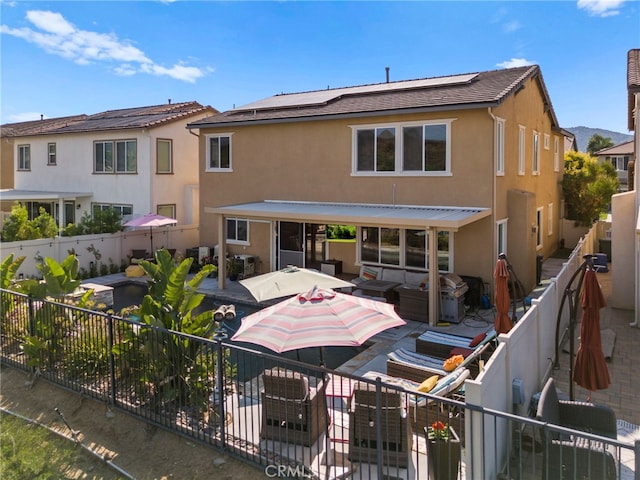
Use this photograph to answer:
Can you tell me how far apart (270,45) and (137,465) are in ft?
73.6

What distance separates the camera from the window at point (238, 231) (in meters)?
22.1

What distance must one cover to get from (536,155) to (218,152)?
15107 millimetres

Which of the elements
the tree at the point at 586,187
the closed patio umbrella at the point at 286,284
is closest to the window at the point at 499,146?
the closed patio umbrella at the point at 286,284

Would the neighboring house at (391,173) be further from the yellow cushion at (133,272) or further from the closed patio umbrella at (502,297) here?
the closed patio umbrella at (502,297)

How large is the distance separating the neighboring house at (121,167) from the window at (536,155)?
1817cm

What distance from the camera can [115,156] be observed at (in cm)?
2728

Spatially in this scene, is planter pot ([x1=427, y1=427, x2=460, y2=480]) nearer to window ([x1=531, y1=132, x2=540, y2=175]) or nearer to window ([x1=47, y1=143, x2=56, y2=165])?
window ([x1=531, y1=132, x2=540, y2=175])

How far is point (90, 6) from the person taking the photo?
572 inches

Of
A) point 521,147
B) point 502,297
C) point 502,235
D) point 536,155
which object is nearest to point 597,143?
point 536,155

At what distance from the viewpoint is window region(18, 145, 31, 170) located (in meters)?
33.0

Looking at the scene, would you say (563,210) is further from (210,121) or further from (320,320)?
(320,320)

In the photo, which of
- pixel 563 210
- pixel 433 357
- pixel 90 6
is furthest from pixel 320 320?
pixel 563 210

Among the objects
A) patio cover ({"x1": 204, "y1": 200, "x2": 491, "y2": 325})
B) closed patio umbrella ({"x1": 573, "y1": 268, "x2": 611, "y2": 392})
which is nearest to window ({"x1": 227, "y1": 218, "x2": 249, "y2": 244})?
patio cover ({"x1": 204, "y1": 200, "x2": 491, "y2": 325})

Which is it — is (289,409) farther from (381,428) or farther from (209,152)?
(209,152)
